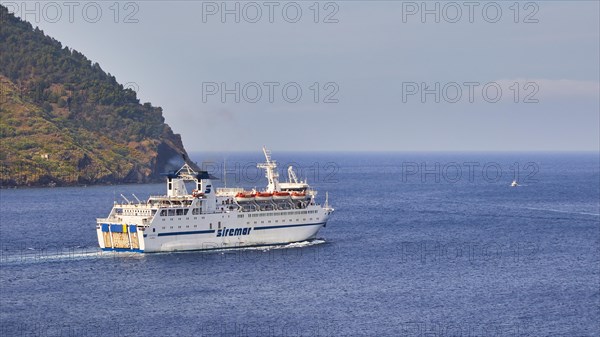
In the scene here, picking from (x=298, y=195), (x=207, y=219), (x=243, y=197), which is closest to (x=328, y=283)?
(x=207, y=219)

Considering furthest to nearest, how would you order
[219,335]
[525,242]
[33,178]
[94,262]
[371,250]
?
[33,178]
[525,242]
[371,250]
[94,262]
[219,335]

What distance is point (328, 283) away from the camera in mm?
71938

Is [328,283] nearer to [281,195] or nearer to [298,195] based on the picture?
[281,195]

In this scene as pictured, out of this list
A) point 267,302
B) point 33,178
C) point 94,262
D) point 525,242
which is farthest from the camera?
point 33,178

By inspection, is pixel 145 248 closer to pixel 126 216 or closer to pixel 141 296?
pixel 126 216

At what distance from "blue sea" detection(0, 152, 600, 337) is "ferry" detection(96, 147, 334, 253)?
1.35 meters

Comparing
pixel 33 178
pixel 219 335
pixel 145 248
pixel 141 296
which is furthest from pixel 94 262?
pixel 33 178

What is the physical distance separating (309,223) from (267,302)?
27.5 m

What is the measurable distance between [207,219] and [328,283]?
1760 centimetres

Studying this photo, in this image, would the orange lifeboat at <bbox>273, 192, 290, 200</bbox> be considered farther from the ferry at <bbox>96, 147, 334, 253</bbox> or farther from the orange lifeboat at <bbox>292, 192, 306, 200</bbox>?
the orange lifeboat at <bbox>292, 192, 306, 200</bbox>

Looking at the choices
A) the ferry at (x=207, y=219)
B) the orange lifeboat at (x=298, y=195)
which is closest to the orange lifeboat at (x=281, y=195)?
the ferry at (x=207, y=219)

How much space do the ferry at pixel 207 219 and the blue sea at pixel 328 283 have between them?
4.44 ft

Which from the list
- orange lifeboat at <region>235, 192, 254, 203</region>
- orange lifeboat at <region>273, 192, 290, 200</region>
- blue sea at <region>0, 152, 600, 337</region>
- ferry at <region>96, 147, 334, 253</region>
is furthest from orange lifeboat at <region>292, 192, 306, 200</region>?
orange lifeboat at <region>235, 192, 254, 203</region>

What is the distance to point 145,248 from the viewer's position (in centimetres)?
8256
